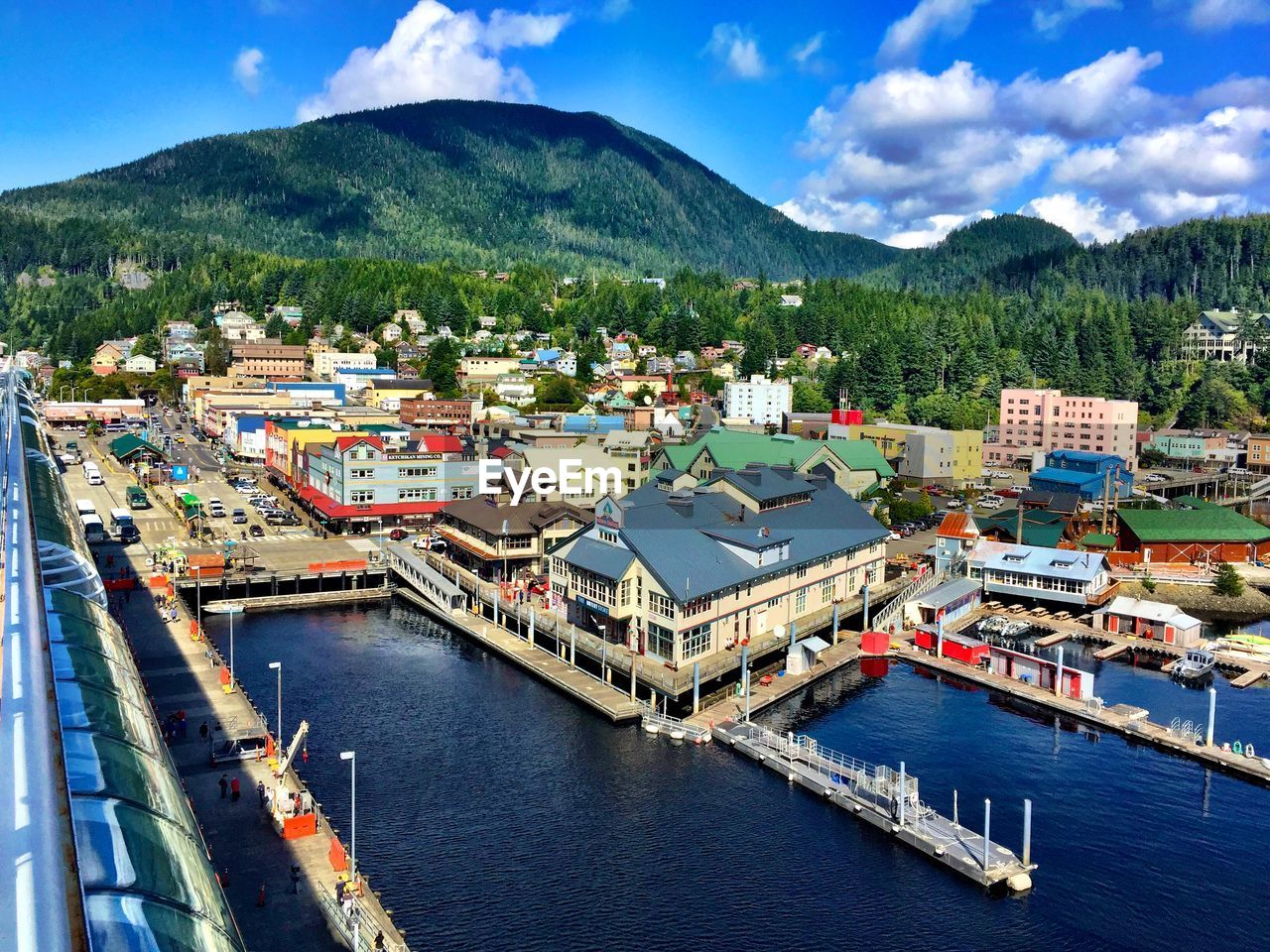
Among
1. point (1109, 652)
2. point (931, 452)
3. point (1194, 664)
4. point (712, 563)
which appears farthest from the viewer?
point (931, 452)

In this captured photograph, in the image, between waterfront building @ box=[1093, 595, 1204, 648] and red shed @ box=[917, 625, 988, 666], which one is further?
waterfront building @ box=[1093, 595, 1204, 648]

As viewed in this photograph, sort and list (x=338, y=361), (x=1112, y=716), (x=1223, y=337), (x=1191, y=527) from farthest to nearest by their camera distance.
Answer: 1. (x=338, y=361)
2. (x=1223, y=337)
3. (x=1191, y=527)
4. (x=1112, y=716)

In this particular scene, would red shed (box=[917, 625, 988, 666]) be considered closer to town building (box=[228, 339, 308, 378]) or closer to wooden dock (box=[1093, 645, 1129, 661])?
wooden dock (box=[1093, 645, 1129, 661])

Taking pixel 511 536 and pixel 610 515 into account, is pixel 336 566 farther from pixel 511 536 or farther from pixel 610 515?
pixel 610 515

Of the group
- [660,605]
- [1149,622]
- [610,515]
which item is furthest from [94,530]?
[1149,622]

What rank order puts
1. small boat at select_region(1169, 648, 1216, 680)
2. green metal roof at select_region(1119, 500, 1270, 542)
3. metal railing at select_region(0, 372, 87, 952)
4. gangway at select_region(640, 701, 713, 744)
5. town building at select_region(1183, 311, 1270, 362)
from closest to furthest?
metal railing at select_region(0, 372, 87, 952)
gangway at select_region(640, 701, 713, 744)
small boat at select_region(1169, 648, 1216, 680)
green metal roof at select_region(1119, 500, 1270, 542)
town building at select_region(1183, 311, 1270, 362)

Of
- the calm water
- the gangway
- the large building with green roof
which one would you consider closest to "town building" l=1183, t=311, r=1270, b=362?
the large building with green roof
